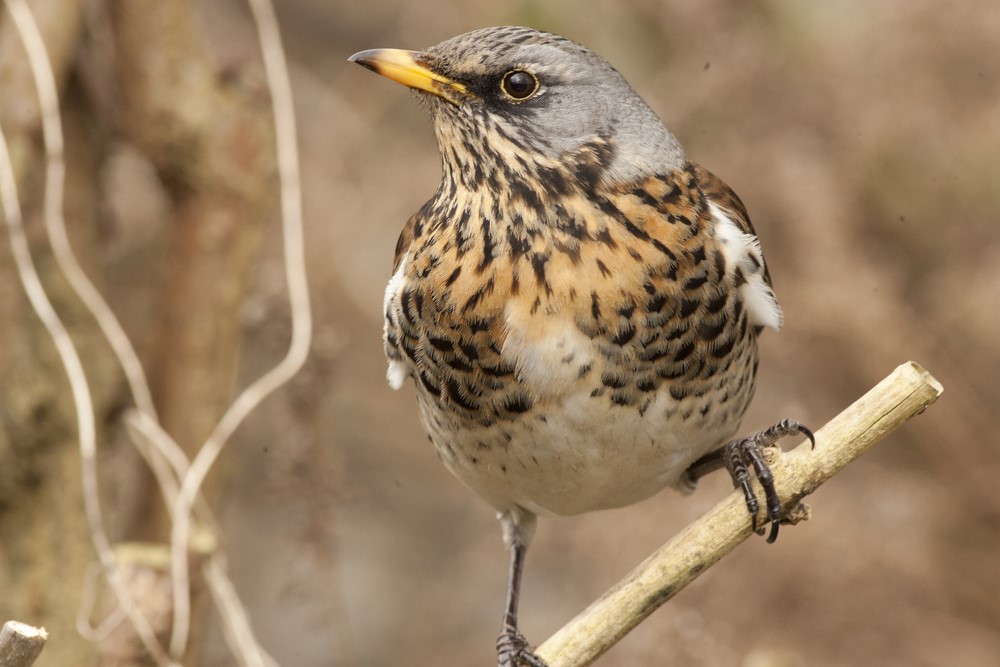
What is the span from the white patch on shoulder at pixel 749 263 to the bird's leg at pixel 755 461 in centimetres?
27

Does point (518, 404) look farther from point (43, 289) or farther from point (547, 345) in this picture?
point (43, 289)

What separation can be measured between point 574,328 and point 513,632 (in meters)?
1.08

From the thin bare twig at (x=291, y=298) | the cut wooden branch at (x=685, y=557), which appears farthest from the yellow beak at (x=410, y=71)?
the cut wooden branch at (x=685, y=557)

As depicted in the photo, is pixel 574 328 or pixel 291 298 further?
pixel 291 298

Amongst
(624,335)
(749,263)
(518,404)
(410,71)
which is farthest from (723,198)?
(410,71)

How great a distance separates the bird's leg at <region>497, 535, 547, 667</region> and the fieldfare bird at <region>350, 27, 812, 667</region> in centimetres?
65

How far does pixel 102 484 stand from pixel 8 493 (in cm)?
26

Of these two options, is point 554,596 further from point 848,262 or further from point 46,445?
point 46,445

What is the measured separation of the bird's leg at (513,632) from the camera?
3.28m

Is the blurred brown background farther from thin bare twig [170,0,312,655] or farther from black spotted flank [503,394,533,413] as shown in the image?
black spotted flank [503,394,533,413]

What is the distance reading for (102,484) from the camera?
11.2 feet

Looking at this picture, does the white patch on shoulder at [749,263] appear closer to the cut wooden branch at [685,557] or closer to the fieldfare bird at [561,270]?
the fieldfare bird at [561,270]

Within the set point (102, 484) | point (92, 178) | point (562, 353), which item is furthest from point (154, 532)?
point (562, 353)

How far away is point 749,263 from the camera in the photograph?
9.29 ft
